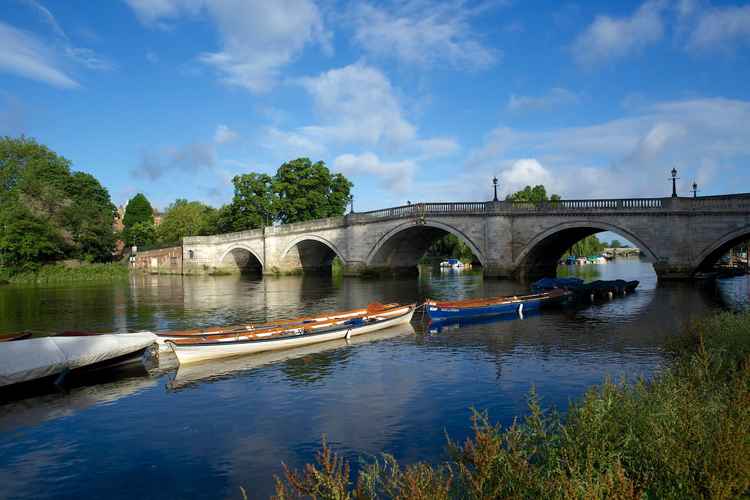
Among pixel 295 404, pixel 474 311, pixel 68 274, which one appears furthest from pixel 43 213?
pixel 295 404

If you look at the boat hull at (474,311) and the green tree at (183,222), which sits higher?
the green tree at (183,222)

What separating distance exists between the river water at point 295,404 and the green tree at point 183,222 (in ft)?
211

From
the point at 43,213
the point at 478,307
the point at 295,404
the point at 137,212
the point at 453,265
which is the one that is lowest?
the point at 295,404

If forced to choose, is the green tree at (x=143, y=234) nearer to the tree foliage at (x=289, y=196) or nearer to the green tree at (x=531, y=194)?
the tree foliage at (x=289, y=196)

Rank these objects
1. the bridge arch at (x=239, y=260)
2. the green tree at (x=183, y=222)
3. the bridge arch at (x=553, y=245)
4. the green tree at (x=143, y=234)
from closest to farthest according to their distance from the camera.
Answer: the bridge arch at (x=553, y=245) → the bridge arch at (x=239, y=260) → the green tree at (x=183, y=222) → the green tree at (x=143, y=234)

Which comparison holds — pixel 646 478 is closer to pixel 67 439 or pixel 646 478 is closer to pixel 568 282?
pixel 67 439

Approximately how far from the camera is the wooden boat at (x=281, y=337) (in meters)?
14.6

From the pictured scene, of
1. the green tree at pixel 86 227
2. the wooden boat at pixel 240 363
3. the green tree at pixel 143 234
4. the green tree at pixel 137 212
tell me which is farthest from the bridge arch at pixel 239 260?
the wooden boat at pixel 240 363

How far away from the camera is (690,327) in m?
14.8

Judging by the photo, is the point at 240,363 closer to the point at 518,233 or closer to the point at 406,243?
the point at 518,233

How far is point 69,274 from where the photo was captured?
5744 cm

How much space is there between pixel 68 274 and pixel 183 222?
28.9 meters

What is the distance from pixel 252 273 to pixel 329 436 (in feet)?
201

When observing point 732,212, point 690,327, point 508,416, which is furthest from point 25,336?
point 732,212
